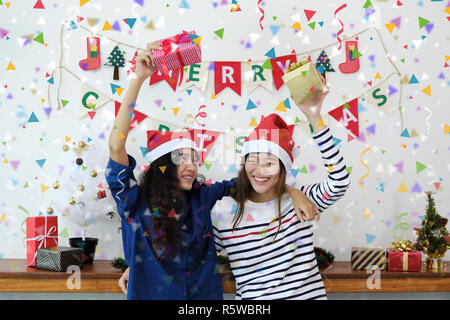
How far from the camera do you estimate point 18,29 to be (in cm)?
218

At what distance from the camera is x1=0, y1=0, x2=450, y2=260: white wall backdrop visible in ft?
7.11

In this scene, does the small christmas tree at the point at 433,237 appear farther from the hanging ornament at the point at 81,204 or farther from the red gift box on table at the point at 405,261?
the hanging ornament at the point at 81,204

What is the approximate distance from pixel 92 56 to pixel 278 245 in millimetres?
1348

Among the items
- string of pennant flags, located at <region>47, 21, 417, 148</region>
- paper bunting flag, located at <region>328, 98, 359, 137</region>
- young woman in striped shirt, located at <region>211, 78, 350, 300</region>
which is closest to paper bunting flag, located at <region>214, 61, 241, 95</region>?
string of pennant flags, located at <region>47, 21, 417, 148</region>

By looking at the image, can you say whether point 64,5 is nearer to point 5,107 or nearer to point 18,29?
point 18,29

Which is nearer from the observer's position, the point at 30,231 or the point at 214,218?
the point at 214,218

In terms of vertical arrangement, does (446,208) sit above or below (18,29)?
below

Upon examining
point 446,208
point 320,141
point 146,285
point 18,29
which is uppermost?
point 18,29

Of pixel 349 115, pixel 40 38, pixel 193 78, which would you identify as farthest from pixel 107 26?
pixel 349 115

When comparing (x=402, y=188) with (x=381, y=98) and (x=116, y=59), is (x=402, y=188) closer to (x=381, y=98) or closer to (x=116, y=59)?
(x=381, y=98)

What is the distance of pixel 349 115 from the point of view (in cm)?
222

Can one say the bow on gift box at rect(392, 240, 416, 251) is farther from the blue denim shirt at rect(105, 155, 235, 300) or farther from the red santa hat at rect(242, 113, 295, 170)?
the blue denim shirt at rect(105, 155, 235, 300)
